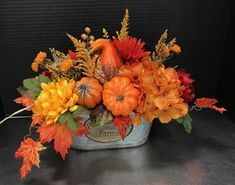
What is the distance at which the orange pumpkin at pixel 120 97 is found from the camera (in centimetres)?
68

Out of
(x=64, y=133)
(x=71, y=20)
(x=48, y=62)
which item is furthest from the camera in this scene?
(x=71, y=20)

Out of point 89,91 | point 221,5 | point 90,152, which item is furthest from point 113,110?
point 221,5

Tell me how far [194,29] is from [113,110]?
1.44ft

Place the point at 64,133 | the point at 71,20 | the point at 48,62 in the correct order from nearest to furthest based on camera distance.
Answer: the point at 64,133 → the point at 48,62 → the point at 71,20

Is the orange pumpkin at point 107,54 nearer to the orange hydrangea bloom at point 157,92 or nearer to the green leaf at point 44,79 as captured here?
the orange hydrangea bloom at point 157,92

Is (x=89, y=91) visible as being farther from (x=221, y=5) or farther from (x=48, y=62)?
(x=221, y=5)

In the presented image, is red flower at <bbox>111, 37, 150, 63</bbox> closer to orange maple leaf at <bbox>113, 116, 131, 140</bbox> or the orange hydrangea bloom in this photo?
the orange hydrangea bloom

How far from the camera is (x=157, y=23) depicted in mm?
949

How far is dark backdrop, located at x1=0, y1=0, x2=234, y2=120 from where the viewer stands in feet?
3.00

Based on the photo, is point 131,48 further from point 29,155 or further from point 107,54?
point 29,155

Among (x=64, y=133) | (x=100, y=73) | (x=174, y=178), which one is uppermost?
(x=100, y=73)

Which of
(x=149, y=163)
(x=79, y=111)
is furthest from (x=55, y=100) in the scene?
(x=149, y=163)

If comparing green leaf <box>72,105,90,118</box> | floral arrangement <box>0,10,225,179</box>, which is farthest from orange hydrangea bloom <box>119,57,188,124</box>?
green leaf <box>72,105,90,118</box>

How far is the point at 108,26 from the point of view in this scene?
938mm
